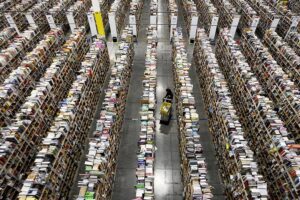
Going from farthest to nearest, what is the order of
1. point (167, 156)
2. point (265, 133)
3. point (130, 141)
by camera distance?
point (130, 141)
point (167, 156)
point (265, 133)

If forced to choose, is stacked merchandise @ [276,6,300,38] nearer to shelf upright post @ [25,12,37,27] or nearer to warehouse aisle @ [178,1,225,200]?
warehouse aisle @ [178,1,225,200]

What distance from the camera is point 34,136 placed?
10.4m

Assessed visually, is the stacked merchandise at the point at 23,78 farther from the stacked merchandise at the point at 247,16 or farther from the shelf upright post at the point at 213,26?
the stacked merchandise at the point at 247,16

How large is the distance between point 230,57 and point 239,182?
8.66 m

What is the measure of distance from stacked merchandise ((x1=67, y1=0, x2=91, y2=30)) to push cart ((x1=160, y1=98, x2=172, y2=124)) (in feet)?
42.2

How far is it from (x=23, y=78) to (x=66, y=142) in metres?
5.35

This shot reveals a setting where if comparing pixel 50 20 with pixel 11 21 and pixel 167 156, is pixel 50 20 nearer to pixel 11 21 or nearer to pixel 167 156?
pixel 11 21

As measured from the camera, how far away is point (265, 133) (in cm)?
1004

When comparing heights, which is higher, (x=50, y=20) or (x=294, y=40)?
(x=50, y=20)

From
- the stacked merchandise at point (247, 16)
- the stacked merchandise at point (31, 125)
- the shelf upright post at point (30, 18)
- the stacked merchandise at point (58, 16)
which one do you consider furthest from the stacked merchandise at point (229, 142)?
the shelf upright post at point (30, 18)

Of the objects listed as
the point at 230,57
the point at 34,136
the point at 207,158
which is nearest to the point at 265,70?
the point at 230,57

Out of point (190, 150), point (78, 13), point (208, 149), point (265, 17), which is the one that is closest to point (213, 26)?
point (265, 17)

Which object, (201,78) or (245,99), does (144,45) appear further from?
(245,99)

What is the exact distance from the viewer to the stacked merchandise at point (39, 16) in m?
19.1
